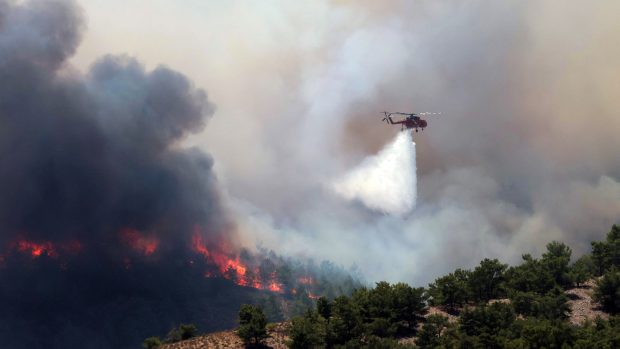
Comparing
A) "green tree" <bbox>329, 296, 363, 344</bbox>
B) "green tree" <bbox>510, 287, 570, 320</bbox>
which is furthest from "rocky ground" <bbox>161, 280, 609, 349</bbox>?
"green tree" <bbox>329, 296, 363, 344</bbox>

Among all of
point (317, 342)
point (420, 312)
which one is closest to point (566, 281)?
point (420, 312)

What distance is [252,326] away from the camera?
10300 centimetres

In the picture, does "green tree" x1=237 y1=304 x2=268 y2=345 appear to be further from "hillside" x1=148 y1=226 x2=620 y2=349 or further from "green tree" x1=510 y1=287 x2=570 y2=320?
"green tree" x1=510 y1=287 x2=570 y2=320

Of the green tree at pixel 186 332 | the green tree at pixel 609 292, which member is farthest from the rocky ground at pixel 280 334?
the green tree at pixel 186 332

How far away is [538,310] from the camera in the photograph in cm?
10956

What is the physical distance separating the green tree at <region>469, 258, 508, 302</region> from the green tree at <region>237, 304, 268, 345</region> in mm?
49961

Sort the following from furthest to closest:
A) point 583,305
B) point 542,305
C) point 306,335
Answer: point 583,305 → point 542,305 → point 306,335

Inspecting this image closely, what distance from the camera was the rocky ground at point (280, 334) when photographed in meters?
105

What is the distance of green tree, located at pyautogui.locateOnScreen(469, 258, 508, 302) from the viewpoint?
129 m

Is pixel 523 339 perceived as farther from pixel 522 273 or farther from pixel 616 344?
pixel 522 273

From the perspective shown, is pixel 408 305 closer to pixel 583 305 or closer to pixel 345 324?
pixel 345 324

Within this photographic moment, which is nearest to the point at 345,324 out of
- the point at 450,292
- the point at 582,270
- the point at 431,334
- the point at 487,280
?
the point at 431,334

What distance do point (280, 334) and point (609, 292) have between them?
66014mm

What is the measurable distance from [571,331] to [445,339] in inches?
721
